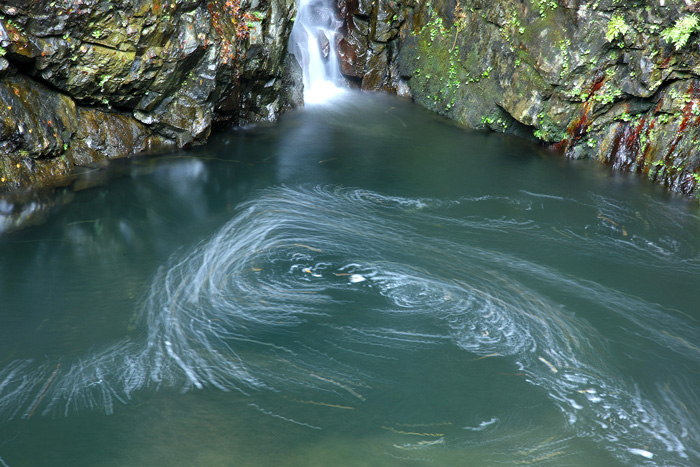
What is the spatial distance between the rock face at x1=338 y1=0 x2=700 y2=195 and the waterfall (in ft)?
2.64

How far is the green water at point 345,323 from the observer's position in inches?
141

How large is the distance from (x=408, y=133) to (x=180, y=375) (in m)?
8.11

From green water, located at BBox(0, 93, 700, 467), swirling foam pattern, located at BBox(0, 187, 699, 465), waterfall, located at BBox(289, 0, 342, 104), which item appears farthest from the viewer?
waterfall, located at BBox(289, 0, 342, 104)

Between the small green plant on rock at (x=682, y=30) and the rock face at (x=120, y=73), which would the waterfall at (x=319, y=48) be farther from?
the small green plant on rock at (x=682, y=30)

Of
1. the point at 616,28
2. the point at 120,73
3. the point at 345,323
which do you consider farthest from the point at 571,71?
the point at 120,73

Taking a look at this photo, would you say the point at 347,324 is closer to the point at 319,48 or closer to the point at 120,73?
the point at 120,73

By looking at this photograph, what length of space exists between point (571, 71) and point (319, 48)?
6590 mm

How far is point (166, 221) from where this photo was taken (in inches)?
263

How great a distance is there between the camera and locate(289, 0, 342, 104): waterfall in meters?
12.7

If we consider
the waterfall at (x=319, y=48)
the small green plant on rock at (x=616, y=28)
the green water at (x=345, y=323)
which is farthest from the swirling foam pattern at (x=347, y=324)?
the waterfall at (x=319, y=48)

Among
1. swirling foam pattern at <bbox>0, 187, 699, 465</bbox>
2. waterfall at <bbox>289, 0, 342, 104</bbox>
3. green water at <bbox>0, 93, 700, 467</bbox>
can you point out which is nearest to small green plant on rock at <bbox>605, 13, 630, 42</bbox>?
green water at <bbox>0, 93, 700, 467</bbox>

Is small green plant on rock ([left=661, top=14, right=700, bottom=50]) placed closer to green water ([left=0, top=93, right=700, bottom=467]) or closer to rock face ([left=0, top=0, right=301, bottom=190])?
green water ([left=0, top=93, right=700, bottom=467])

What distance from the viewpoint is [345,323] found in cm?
480

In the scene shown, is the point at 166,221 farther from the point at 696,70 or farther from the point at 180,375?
the point at 696,70
